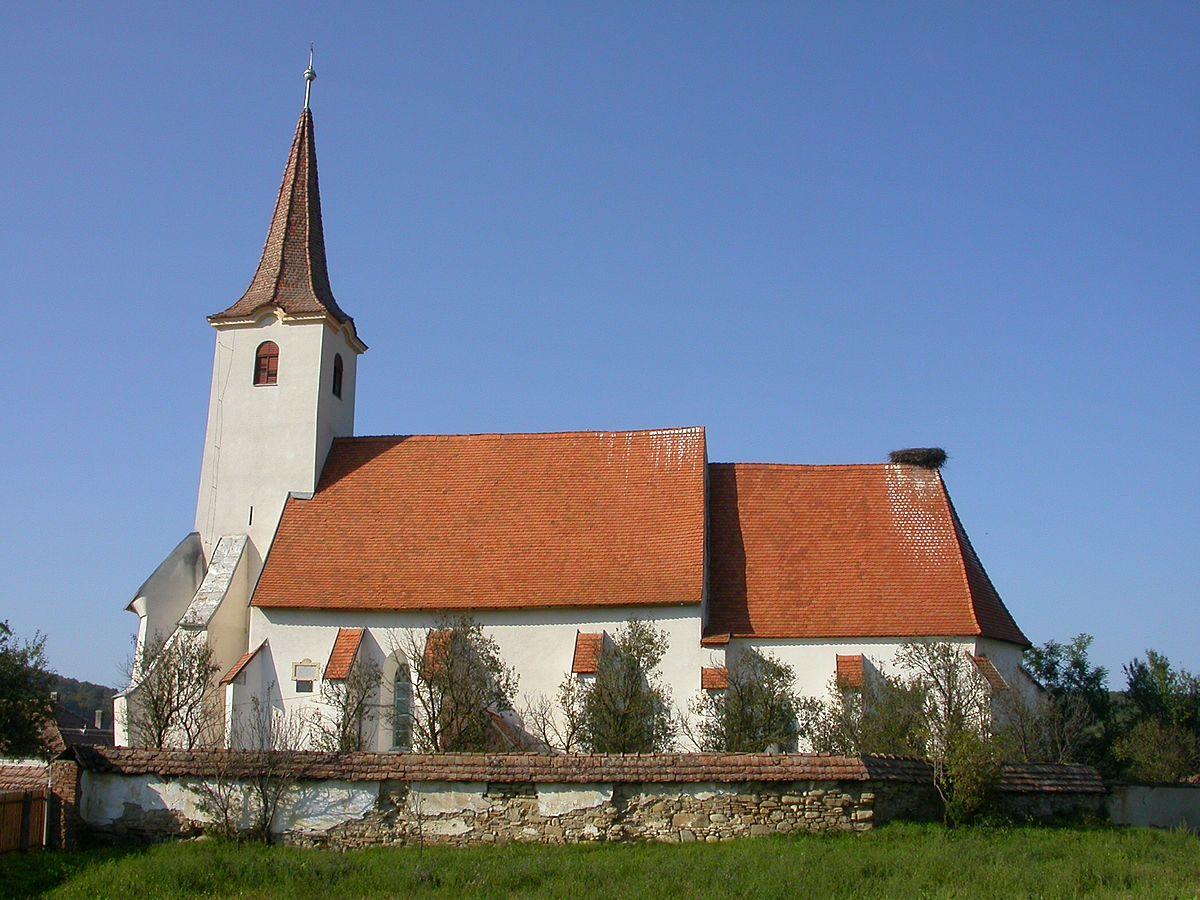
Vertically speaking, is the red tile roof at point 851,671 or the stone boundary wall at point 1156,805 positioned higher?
the red tile roof at point 851,671

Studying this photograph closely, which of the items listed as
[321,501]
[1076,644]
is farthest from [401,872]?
[1076,644]

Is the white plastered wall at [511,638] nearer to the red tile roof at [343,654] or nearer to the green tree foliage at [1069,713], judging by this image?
the red tile roof at [343,654]

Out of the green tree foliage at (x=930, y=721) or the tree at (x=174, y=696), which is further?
the tree at (x=174, y=696)

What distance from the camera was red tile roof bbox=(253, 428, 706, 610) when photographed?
2586 cm

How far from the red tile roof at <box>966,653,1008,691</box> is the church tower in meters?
15.8

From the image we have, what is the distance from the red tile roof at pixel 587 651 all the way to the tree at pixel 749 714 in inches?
86.2

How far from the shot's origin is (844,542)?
2719cm

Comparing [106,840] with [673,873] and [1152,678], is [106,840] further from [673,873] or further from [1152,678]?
[1152,678]

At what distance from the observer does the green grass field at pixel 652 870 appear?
43.5 ft

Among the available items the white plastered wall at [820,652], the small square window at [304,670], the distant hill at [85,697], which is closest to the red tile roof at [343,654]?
the small square window at [304,670]

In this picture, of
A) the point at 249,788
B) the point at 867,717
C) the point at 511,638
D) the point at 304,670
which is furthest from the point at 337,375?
the point at 867,717

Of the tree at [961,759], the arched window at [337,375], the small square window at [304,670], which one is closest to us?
the tree at [961,759]

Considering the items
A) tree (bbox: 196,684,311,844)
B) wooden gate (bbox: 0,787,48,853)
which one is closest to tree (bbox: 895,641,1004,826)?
tree (bbox: 196,684,311,844)

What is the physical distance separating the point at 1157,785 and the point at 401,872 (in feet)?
42.5
